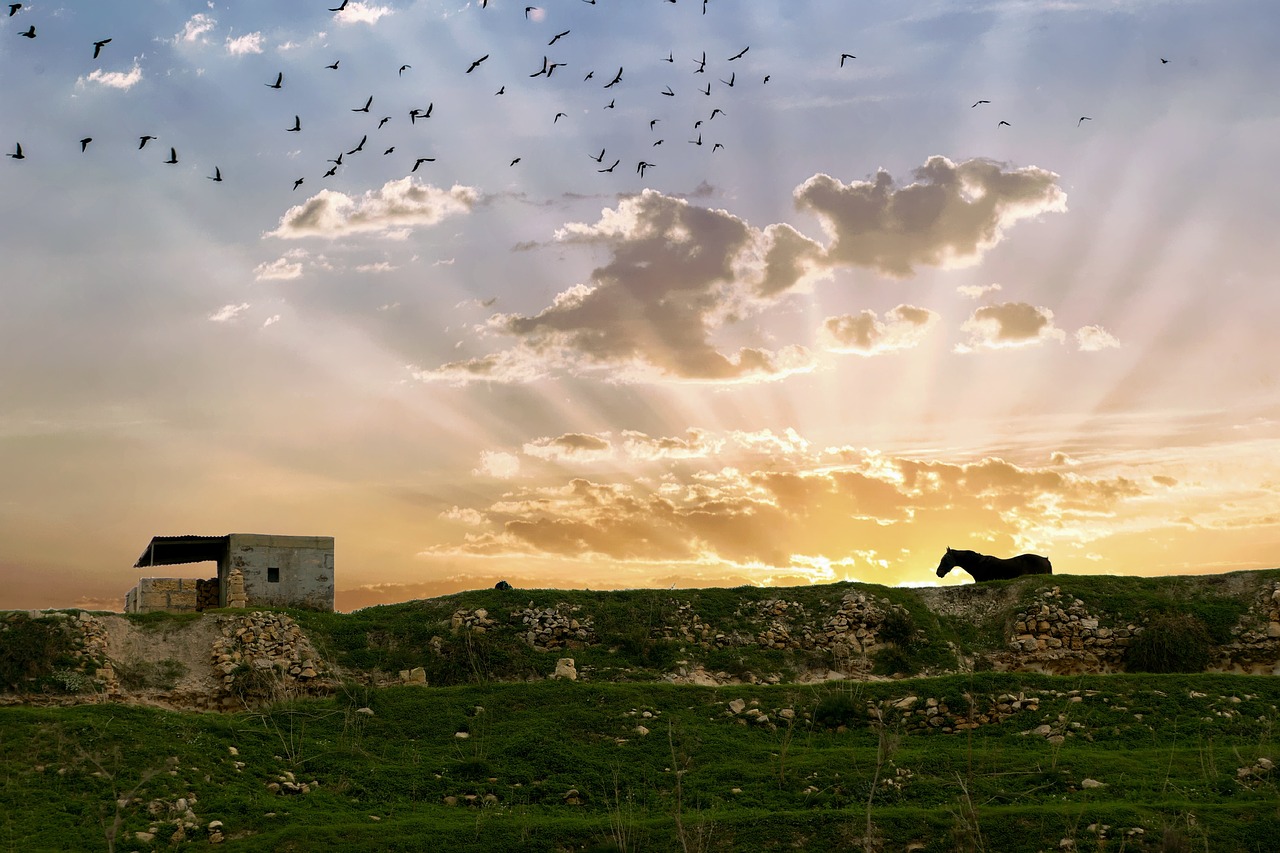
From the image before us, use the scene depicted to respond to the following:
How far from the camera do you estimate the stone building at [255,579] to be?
3884 cm

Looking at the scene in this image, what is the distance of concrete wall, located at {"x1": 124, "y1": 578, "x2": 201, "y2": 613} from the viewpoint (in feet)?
126

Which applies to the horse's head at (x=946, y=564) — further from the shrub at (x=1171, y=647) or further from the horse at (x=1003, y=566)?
the shrub at (x=1171, y=647)

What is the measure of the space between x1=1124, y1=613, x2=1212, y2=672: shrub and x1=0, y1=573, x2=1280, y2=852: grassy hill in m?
6.93

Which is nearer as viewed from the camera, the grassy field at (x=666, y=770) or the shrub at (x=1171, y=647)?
the grassy field at (x=666, y=770)

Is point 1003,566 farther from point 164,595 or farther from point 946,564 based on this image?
point 164,595

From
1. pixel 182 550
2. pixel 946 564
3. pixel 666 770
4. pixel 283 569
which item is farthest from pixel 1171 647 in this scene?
pixel 182 550

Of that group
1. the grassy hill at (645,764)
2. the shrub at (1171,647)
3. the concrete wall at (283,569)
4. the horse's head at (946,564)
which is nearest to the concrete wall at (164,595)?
the concrete wall at (283,569)

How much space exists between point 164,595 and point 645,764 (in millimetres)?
24201

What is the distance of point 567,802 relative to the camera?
20156mm

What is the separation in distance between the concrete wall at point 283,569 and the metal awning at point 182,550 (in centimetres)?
125

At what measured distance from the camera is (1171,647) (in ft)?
111

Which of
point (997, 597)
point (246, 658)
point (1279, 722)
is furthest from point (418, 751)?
point (997, 597)

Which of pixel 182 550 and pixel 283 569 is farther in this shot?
pixel 182 550

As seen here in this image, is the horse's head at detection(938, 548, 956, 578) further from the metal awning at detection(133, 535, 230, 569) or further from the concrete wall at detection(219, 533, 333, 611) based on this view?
the metal awning at detection(133, 535, 230, 569)
